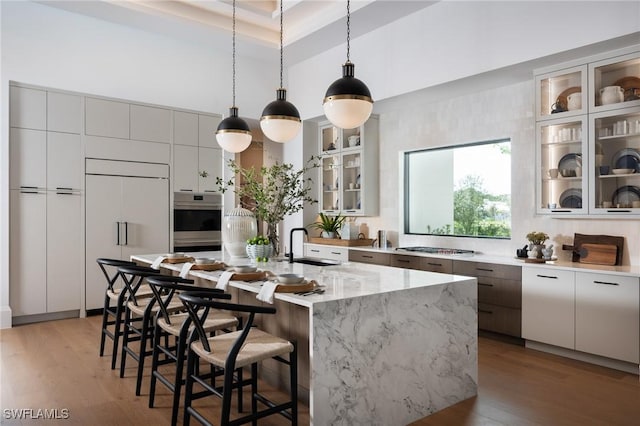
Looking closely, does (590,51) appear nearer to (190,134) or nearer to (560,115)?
(560,115)

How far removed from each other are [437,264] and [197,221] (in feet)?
10.9

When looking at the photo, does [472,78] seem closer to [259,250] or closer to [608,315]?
[608,315]

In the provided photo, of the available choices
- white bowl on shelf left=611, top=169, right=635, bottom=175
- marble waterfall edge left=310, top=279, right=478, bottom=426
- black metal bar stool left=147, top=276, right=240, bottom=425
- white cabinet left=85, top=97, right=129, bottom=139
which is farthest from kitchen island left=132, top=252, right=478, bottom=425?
white cabinet left=85, top=97, right=129, bottom=139

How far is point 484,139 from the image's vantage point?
5.07m

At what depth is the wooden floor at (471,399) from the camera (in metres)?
2.70

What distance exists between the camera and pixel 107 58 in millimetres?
5551

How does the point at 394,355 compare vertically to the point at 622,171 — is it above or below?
below

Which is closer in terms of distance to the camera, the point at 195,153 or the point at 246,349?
the point at 246,349

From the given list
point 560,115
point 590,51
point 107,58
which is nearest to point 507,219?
point 560,115

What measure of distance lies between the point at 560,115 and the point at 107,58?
5049 mm

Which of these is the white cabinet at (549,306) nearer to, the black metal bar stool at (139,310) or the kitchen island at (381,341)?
the kitchen island at (381,341)

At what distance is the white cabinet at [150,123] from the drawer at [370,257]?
9.41 feet

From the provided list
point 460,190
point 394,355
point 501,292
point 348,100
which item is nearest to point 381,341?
point 394,355

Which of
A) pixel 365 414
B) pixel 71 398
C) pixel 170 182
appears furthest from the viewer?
pixel 170 182
